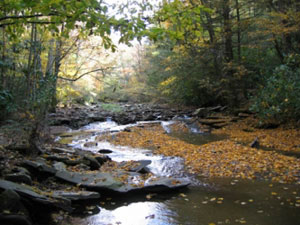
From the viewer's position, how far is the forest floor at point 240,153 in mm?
6441

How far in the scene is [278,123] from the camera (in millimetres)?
11898

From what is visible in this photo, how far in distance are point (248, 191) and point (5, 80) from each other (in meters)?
8.04

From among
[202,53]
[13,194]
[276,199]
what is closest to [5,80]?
[13,194]

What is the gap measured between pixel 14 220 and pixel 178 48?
46.2 ft

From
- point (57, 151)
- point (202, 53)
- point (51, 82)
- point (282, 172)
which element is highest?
point (202, 53)

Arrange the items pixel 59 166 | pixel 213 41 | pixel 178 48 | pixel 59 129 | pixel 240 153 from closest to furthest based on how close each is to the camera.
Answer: pixel 59 166 < pixel 240 153 < pixel 59 129 < pixel 213 41 < pixel 178 48

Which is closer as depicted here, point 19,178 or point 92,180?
point 19,178

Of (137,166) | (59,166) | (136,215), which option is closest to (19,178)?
(59,166)

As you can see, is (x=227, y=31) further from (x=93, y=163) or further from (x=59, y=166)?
(x=59, y=166)

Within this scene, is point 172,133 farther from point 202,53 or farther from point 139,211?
point 139,211

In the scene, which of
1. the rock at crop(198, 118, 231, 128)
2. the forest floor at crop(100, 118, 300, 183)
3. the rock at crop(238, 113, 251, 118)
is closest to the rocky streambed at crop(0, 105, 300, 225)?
the forest floor at crop(100, 118, 300, 183)

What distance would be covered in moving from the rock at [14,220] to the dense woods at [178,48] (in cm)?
231

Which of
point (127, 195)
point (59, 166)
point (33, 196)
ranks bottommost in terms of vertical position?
point (127, 195)

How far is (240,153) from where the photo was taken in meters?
7.94
